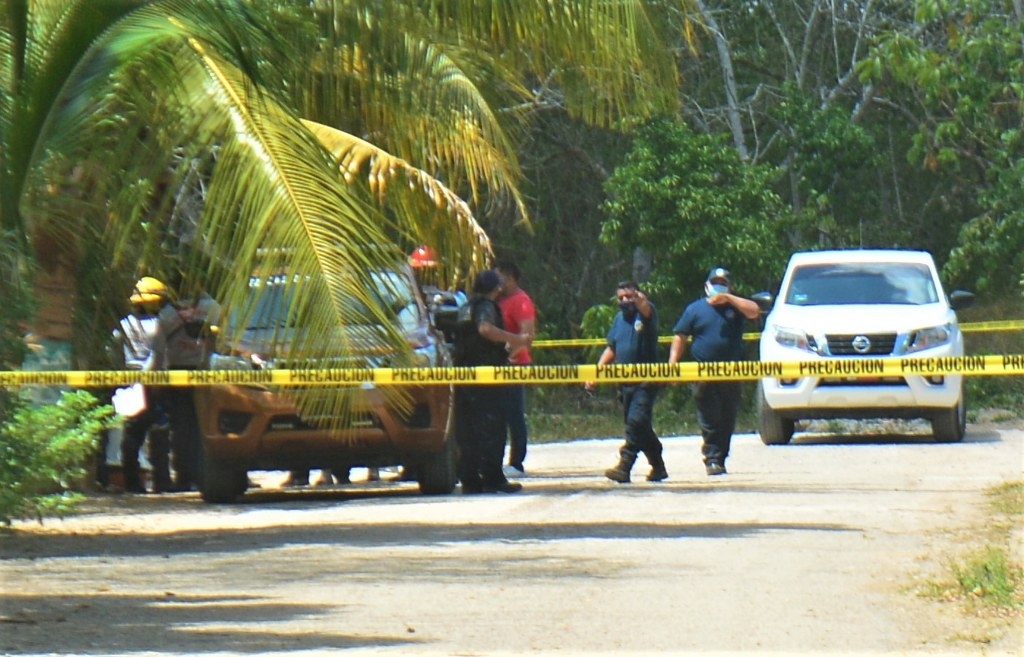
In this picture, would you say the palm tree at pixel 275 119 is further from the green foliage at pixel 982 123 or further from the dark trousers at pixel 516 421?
the green foliage at pixel 982 123

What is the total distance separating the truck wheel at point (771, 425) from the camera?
677 inches

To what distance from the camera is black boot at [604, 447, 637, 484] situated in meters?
13.9

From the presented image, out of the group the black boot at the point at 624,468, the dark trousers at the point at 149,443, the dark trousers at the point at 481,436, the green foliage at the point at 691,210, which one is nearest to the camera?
the dark trousers at the point at 481,436

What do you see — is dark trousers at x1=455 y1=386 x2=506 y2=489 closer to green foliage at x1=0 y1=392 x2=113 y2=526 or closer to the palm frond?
the palm frond

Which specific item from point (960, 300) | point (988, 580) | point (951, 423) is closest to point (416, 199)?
point (988, 580)

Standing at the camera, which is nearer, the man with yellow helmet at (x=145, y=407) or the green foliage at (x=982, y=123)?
the man with yellow helmet at (x=145, y=407)

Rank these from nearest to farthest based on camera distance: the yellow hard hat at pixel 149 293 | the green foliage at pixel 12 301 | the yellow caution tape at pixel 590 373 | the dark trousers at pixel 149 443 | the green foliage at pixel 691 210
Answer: the green foliage at pixel 12 301 < the yellow caution tape at pixel 590 373 < the yellow hard hat at pixel 149 293 < the dark trousers at pixel 149 443 < the green foliage at pixel 691 210

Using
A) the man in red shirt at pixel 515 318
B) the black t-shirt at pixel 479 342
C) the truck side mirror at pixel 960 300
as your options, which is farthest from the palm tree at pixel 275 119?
the truck side mirror at pixel 960 300

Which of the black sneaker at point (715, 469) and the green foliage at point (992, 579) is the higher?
the green foliage at point (992, 579)

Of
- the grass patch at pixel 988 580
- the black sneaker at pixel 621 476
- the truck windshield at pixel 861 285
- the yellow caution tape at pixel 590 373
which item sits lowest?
the black sneaker at pixel 621 476

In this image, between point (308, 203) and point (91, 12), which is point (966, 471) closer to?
point (308, 203)

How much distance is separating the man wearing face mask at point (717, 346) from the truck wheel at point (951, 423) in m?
3.06

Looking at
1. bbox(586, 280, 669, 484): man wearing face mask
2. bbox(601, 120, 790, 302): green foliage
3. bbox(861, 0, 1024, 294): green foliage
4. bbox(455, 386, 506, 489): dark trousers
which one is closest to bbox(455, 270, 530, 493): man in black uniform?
bbox(455, 386, 506, 489): dark trousers

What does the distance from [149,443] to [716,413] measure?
478 cm
